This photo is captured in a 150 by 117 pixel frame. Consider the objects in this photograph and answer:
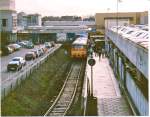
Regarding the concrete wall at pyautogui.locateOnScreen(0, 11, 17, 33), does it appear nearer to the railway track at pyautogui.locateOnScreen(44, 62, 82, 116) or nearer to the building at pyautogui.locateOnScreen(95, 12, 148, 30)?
the railway track at pyautogui.locateOnScreen(44, 62, 82, 116)

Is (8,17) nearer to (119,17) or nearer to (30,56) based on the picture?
(30,56)

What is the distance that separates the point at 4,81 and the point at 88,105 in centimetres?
710

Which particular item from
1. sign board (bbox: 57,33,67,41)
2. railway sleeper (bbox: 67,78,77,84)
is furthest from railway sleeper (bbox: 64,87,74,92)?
sign board (bbox: 57,33,67,41)

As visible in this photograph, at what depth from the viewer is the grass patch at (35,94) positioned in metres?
13.8

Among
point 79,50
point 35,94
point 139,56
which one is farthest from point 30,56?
point 139,56

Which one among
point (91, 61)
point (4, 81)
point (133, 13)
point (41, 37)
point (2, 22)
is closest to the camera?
point (91, 61)

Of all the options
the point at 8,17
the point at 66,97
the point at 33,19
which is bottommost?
the point at 66,97

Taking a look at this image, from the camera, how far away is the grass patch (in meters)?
13.8

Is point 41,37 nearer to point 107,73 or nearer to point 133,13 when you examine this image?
point 133,13

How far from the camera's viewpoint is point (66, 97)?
56.9ft

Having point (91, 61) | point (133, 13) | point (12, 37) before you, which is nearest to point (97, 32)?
point (133, 13)

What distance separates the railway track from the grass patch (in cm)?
29

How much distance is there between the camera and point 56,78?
2345cm

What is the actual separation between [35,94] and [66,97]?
1317 millimetres
